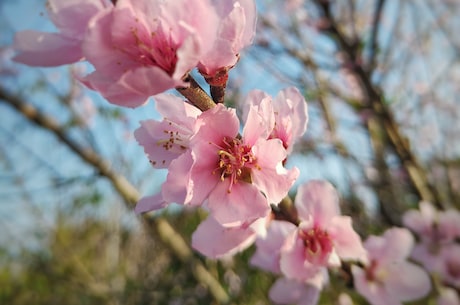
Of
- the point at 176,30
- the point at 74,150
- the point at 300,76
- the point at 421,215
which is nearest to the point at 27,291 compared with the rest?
the point at 74,150

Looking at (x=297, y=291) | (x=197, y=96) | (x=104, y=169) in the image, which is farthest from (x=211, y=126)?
(x=104, y=169)

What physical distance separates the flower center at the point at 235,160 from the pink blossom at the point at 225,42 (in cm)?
16

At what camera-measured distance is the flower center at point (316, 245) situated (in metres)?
0.98

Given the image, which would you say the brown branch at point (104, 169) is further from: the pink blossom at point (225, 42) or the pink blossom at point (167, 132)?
the pink blossom at point (225, 42)

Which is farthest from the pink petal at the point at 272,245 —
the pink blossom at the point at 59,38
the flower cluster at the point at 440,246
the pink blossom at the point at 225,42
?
the flower cluster at the point at 440,246

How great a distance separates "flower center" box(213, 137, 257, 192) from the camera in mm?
769

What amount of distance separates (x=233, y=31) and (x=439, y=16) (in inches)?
170

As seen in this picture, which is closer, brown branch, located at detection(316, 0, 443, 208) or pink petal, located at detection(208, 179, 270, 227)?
pink petal, located at detection(208, 179, 270, 227)

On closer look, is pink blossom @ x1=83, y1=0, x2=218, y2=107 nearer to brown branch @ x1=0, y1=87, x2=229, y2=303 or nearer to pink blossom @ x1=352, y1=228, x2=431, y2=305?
pink blossom @ x1=352, y1=228, x2=431, y2=305

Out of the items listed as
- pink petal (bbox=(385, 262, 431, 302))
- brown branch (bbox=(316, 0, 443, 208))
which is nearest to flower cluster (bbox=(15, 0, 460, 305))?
pink petal (bbox=(385, 262, 431, 302))

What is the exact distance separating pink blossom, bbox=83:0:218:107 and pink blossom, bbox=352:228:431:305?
880 millimetres

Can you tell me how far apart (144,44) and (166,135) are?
25cm

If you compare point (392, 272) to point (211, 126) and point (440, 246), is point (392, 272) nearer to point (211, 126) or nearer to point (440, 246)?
point (440, 246)

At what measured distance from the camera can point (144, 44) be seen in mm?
619
